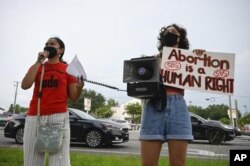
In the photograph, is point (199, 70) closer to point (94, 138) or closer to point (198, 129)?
point (94, 138)

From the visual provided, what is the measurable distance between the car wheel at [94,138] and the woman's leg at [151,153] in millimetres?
7974

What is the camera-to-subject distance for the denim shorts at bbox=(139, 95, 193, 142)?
259cm

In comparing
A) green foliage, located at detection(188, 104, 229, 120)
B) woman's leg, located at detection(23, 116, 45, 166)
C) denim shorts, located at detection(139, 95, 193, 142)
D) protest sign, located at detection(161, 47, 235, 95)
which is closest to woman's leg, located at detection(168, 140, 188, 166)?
denim shorts, located at detection(139, 95, 193, 142)

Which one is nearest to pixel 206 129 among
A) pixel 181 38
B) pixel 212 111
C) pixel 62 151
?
pixel 181 38

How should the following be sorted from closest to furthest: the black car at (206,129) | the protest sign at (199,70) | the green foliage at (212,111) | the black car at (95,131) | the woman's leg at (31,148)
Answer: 1. the protest sign at (199,70)
2. the woman's leg at (31,148)
3. the black car at (95,131)
4. the black car at (206,129)
5. the green foliage at (212,111)

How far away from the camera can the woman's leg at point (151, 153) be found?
2617 millimetres

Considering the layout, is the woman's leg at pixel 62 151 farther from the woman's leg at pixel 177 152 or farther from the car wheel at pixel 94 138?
the car wheel at pixel 94 138

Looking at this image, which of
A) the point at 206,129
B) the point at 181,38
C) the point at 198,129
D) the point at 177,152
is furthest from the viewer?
the point at 198,129

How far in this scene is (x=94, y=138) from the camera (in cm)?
1059

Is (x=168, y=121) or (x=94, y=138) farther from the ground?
(x=168, y=121)

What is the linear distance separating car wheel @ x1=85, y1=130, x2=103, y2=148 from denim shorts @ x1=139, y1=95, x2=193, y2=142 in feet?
26.1

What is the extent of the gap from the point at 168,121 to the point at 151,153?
290mm

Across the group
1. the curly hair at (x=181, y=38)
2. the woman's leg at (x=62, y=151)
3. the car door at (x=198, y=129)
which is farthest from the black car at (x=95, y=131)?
the curly hair at (x=181, y=38)

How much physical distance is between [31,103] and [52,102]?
0.21 metres
